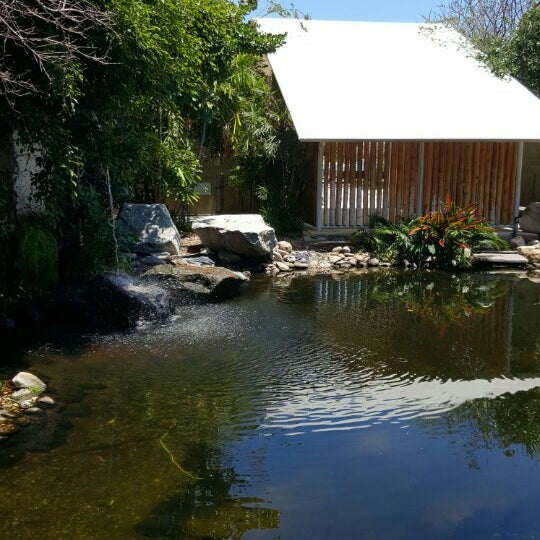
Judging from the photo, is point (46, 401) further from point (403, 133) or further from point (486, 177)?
point (486, 177)

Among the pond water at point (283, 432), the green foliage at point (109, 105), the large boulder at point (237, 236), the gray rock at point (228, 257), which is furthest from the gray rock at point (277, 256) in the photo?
the pond water at point (283, 432)

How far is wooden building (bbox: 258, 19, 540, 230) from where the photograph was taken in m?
14.3

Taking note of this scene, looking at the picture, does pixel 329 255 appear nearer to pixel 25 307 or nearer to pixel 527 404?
pixel 25 307

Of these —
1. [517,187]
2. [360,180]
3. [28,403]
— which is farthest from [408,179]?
[28,403]

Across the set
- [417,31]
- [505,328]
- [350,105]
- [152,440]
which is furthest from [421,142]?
[152,440]

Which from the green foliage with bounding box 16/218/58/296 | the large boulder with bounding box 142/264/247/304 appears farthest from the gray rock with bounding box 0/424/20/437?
the large boulder with bounding box 142/264/247/304

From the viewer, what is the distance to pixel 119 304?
9227 millimetres

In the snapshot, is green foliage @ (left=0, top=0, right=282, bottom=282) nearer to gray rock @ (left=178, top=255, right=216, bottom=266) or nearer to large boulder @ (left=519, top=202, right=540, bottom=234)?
gray rock @ (left=178, top=255, right=216, bottom=266)

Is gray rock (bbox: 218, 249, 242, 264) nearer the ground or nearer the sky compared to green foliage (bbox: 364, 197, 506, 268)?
nearer the ground

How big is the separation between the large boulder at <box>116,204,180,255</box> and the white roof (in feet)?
9.36

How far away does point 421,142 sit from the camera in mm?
14969

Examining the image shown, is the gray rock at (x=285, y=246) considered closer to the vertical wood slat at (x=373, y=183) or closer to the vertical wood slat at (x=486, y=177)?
the vertical wood slat at (x=373, y=183)

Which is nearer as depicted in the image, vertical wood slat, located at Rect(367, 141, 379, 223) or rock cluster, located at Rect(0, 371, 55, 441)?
rock cluster, located at Rect(0, 371, 55, 441)

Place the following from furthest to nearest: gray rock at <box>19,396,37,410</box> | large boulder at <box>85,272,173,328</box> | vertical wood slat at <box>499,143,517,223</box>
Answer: vertical wood slat at <box>499,143,517,223</box>, large boulder at <box>85,272,173,328</box>, gray rock at <box>19,396,37,410</box>
